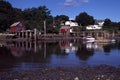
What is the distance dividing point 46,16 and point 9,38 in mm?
45473

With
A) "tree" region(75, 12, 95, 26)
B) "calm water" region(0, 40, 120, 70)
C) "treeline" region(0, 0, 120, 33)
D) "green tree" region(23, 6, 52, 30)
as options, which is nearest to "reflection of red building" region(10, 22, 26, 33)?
"treeline" region(0, 0, 120, 33)

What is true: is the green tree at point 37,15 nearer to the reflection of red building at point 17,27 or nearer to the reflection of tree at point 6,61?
the reflection of red building at point 17,27

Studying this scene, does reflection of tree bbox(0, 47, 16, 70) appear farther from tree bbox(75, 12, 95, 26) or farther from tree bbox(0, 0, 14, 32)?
tree bbox(75, 12, 95, 26)

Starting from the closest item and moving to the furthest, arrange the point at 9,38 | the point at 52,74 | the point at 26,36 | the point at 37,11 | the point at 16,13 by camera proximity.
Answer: the point at 52,74 → the point at 9,38 → the point at 26,36 → the point at 16,13 → the point at 37,11

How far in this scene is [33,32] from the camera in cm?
12612

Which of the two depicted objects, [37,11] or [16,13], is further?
[37,11]

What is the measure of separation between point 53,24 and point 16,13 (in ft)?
57.5

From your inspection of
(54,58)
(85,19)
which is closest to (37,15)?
(85,19)

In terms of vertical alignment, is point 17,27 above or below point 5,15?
below

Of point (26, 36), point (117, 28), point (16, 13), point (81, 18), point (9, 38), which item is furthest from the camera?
point (81, 18)

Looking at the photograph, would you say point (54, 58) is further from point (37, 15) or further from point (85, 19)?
point (85, 19)

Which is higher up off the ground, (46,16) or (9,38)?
(46,16)

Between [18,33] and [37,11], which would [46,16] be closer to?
[37,11]

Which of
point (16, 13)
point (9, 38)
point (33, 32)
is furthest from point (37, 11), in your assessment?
point (9, 38)
